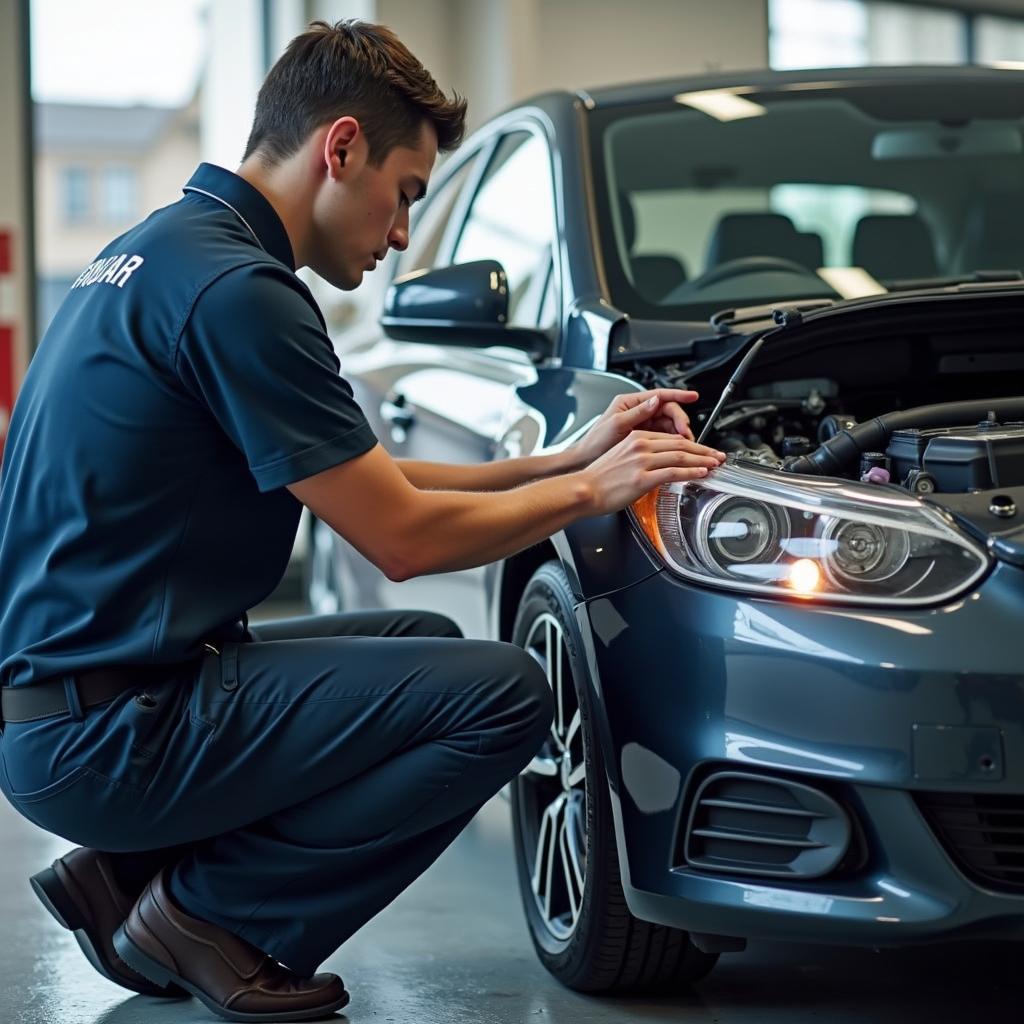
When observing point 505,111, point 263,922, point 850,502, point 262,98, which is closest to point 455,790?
point 263,922

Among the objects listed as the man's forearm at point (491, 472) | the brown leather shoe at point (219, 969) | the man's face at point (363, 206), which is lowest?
the brown leather shoe at point (219, 969)

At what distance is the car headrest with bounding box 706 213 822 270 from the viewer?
2.76 metres

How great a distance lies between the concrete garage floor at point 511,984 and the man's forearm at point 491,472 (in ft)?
2.19

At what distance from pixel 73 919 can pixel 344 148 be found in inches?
41.6

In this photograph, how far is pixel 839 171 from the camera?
2.91 meters

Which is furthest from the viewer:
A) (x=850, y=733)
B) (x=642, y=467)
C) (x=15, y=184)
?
(x=15, y=184)

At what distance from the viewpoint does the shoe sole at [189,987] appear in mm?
2021

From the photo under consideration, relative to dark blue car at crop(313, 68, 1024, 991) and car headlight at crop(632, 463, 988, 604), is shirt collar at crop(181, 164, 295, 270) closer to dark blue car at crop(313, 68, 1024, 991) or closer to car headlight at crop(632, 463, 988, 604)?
dark blue car at crop(313, 68, 1024, 991)

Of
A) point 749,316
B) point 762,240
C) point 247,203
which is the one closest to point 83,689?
point 247,203

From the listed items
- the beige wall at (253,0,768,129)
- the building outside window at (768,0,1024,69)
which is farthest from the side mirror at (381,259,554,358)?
the building outside window at (768,0,1024,69)

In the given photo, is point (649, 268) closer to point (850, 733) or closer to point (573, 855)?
point (573, 855)

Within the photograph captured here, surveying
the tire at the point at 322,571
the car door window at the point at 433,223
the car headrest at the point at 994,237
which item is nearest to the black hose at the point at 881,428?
the car headrest at the point at 994,237

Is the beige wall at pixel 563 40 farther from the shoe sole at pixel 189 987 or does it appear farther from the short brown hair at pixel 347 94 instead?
the shoe sole at pixel 189 987

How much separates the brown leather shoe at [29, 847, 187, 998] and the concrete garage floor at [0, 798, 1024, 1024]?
4 cm
